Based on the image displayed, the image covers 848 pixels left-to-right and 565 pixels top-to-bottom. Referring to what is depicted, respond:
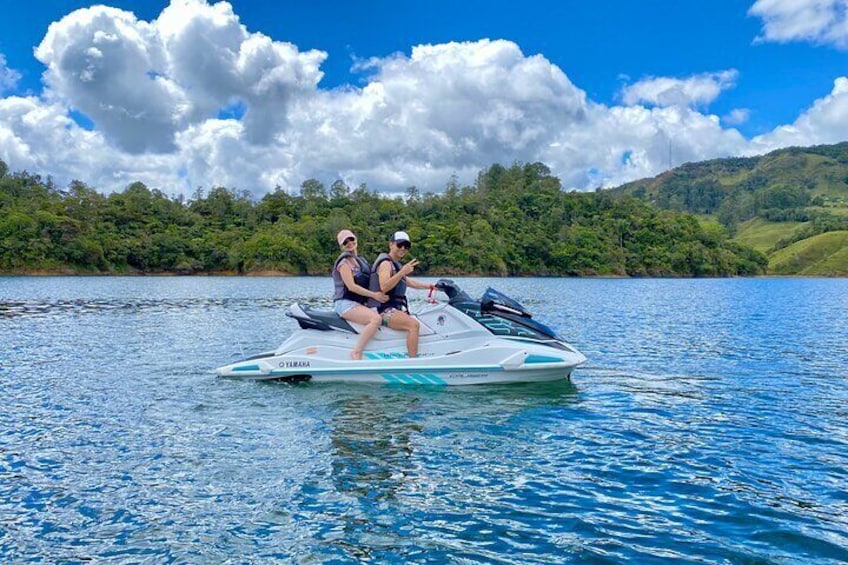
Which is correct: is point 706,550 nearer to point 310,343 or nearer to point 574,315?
point 310,343

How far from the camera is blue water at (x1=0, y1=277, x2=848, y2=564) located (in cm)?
570

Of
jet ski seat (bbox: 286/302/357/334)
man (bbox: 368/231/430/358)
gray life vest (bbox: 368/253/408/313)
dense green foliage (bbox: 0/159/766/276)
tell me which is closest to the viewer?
man (bbox: 368/231/430/358)

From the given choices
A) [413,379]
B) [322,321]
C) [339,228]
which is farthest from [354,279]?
[339,228]

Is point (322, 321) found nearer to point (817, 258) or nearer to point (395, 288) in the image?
point (395, 288)

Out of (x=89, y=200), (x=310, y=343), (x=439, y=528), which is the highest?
(x=89, y=200)

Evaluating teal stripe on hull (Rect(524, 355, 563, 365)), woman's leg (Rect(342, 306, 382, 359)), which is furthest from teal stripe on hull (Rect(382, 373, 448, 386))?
teal stripe on hull (Rect(524, 355, 563, 365))

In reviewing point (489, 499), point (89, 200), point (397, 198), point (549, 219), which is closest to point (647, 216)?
point (549, 219)

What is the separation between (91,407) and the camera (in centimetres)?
1116

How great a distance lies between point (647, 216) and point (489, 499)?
587ft

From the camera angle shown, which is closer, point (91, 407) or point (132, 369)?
point (91, 407)

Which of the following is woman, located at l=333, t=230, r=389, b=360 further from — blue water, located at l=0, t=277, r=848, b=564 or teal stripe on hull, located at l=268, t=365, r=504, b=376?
blue water, located at l=0, t=277, r=848, b=564

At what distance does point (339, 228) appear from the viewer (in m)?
142

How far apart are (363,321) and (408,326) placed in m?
0.89

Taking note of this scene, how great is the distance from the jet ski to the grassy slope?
617 feet
